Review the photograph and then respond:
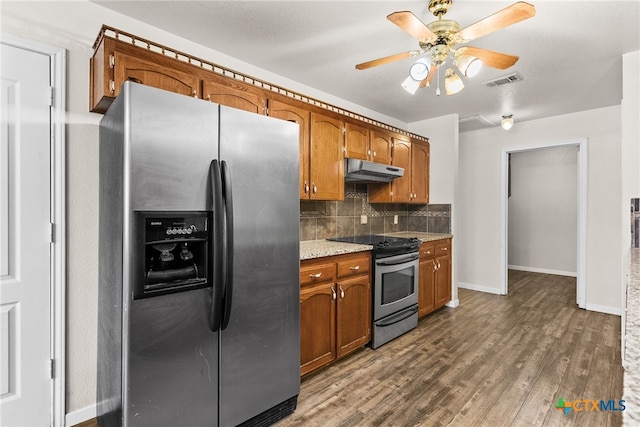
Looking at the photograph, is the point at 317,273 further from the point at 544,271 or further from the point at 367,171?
the point at 544,271

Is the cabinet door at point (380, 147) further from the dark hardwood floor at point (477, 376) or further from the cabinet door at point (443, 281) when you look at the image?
the dark hardwood floor at point (477, 376)

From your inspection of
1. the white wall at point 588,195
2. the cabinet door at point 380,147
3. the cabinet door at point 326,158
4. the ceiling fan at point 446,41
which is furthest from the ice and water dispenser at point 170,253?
the white wall at point 588,195

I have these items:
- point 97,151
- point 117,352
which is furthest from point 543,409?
point 97,151

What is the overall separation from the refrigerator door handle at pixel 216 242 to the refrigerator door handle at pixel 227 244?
2 centimetres

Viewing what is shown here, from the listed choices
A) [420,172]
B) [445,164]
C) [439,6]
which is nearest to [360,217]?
[420,172]

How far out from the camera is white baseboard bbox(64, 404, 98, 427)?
6.22ft

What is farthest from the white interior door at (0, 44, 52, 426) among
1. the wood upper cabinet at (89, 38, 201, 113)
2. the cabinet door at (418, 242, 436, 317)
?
the cabinet door at (418, 242, 436, 317)

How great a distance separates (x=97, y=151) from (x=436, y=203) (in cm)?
382

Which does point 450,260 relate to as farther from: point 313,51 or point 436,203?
point 313,51

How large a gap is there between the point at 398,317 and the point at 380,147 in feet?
5.95

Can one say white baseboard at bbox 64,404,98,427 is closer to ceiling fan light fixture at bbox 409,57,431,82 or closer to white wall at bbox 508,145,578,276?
ceiling fan light fixture at bbox 409,57,431,82

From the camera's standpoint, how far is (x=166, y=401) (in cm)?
150

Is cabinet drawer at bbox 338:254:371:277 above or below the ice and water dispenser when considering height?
below

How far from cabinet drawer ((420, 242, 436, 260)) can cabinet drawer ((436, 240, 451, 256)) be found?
108 mm
